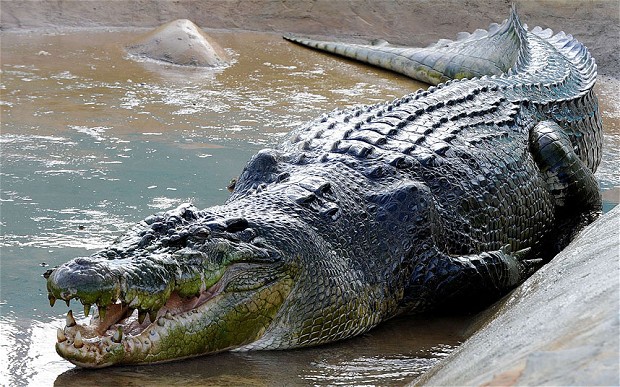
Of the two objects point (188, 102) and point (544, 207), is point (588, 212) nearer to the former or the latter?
point (544, 207)

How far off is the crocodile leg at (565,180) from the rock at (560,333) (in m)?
1.34

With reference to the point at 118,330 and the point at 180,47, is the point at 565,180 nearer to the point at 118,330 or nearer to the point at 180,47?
the point at 118,330

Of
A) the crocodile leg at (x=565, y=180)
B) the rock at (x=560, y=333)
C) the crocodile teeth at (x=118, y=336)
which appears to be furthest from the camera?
the crocodile leg at (x=565, y=180)

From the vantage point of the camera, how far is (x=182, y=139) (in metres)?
5.73

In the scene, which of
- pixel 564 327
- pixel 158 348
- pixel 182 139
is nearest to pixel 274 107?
pixel 182 139

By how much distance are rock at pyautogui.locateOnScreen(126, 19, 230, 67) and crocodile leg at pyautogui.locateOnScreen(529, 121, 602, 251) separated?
4.55m

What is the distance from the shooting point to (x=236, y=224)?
10.1 ft

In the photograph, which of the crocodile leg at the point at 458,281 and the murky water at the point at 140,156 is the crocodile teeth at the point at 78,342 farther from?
the crocodile leg at the point at 458,281

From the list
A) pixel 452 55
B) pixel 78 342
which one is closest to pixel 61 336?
pixel 78 342

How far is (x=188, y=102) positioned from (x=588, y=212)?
338 cm

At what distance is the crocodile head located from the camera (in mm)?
2605

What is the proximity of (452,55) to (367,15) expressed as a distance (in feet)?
9.19

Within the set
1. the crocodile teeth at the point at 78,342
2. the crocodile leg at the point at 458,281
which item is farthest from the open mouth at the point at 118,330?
the crocodile leg at the point at 458,281

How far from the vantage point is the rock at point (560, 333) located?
1.63 metres
